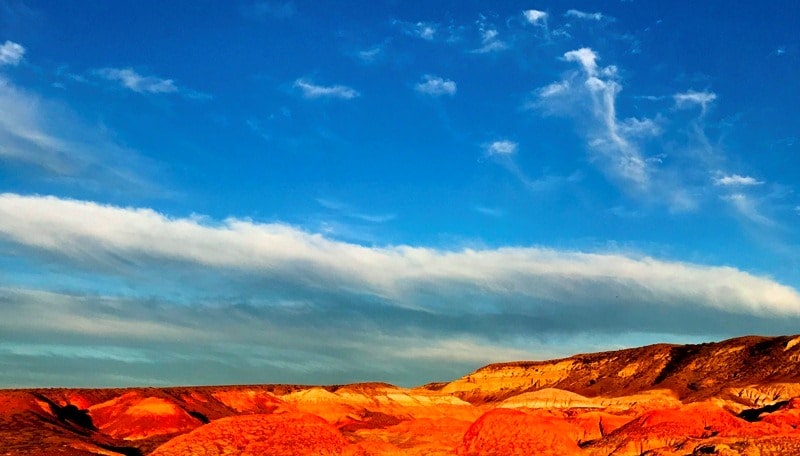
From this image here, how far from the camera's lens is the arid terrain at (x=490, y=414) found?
5172cm

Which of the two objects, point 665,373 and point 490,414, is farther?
point 665,373

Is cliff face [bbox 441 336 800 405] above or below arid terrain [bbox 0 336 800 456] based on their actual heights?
above

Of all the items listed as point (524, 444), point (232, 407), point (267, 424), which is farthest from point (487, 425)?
point (232, 407)

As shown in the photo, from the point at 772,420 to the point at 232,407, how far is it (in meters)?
99.2

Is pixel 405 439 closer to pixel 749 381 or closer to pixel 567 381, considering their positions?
pixel 749 381

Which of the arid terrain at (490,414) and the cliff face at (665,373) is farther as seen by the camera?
the cliff face at (665,373)

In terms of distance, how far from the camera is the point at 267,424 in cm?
5156

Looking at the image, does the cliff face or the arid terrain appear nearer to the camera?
the arid terrain

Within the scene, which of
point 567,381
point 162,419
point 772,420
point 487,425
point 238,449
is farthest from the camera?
point 567,381

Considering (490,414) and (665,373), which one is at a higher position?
(665,373)

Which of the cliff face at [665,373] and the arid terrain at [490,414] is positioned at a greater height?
the cliff face at [665,373]

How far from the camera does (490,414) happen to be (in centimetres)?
6669

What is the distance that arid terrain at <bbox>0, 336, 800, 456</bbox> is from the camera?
170 feet

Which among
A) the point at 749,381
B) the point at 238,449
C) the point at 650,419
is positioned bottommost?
the point at 238,449
